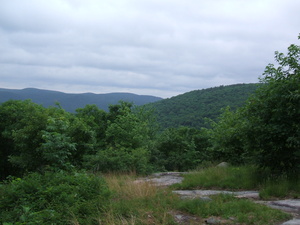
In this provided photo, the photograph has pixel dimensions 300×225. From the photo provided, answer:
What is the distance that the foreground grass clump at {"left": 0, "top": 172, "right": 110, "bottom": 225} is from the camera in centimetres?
454

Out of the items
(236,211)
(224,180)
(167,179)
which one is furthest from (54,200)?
(167,179)

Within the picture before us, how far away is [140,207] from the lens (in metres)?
4.96

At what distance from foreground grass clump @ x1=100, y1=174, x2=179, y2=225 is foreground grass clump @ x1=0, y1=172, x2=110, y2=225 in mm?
304

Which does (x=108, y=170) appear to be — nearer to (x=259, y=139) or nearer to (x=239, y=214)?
(x=259, y=139)

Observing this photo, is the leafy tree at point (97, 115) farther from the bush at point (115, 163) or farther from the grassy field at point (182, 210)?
the grassy field at point (182, 210)

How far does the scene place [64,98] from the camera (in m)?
195

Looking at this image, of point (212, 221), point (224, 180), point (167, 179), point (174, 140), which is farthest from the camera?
point (174, 140)

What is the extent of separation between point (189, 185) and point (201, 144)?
14855mm

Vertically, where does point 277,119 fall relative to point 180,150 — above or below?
above

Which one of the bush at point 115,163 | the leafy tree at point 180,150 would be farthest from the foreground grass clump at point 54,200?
the leafy tree at point 180,150

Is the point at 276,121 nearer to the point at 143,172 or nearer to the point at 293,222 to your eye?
the point at 293,222

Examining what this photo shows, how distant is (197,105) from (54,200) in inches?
2383

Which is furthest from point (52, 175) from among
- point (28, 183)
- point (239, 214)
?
point (239, 214)

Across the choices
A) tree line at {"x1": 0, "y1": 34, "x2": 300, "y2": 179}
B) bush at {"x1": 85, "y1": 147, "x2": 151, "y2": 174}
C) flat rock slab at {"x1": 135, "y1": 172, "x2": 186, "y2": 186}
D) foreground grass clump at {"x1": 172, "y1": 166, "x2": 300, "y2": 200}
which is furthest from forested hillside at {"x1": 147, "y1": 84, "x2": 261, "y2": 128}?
foreground grass clump at {"x1": 172, "y1": 166, "x2": 300, "y2": 200}
